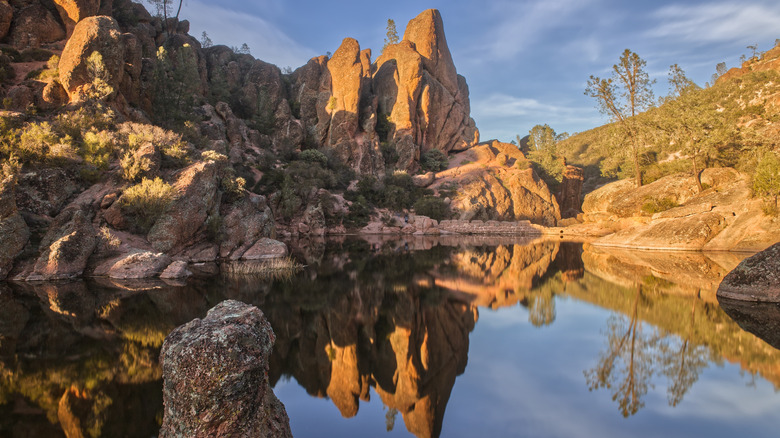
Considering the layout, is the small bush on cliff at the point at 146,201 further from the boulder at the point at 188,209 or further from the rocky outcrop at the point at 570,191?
the rocky outcrop at the point at 570,191

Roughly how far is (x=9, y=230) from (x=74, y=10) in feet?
83.8

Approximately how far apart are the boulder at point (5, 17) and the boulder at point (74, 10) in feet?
9.68

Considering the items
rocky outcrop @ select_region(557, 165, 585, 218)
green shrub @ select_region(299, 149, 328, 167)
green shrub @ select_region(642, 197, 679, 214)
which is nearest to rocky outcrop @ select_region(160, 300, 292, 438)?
green shrub @ select_region(642, 197, 679, 214)

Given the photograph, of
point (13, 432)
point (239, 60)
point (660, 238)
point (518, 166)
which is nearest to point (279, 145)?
point (239, 60)

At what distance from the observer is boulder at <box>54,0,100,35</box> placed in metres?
29.2

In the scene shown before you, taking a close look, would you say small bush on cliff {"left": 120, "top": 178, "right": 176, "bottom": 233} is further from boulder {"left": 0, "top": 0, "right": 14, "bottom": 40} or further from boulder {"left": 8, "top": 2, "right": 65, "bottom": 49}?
boulder {"left": 0, "top": 0, "right": 14, "bottom": 40}

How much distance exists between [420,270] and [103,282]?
11501mm

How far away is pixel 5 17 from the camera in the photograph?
27.2 meters

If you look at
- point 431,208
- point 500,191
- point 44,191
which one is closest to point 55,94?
point 44,191

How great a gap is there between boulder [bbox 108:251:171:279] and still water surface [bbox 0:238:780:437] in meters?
1.51

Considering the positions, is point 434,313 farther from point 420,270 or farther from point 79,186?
point 79,186

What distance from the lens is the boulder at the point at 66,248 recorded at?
13.4 meters

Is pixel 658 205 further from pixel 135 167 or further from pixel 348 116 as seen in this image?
pixel 348 116

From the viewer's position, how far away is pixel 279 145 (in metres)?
46.9
